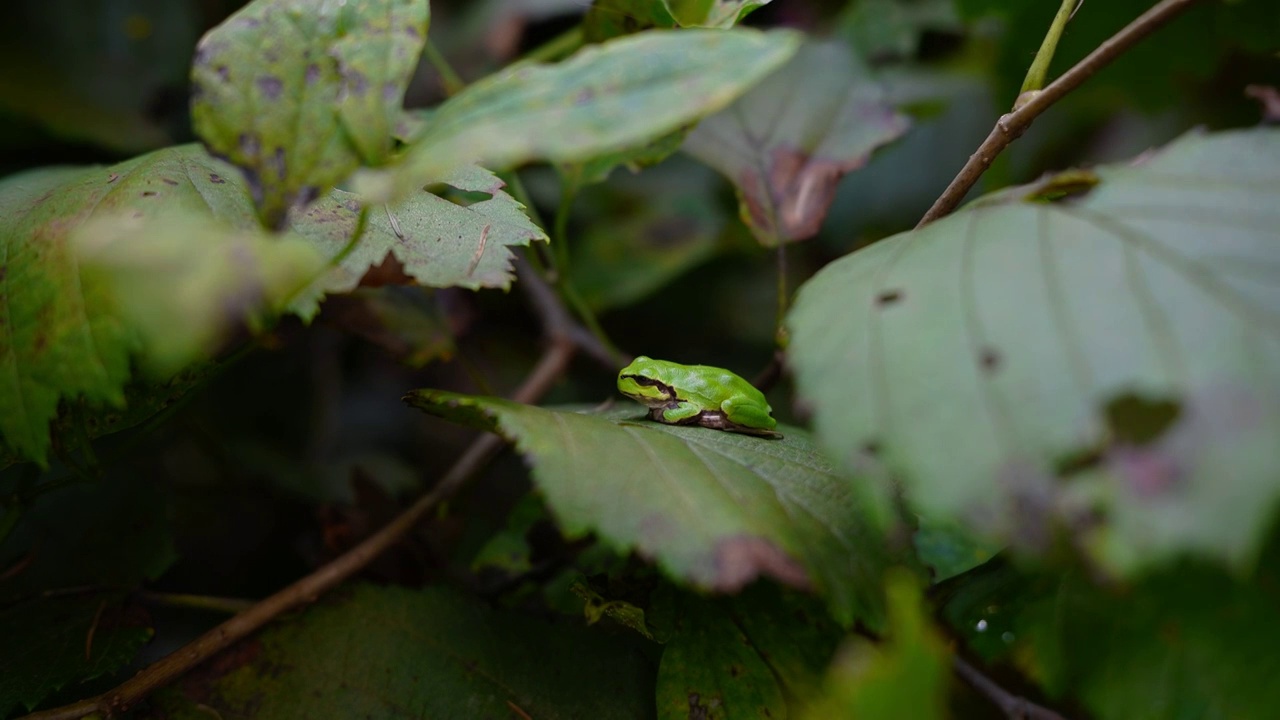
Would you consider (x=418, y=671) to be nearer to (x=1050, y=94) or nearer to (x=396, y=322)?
(x=396, y=322)

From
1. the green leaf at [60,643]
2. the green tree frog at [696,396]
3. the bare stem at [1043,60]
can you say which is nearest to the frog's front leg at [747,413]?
the green tree frog at [696,396]

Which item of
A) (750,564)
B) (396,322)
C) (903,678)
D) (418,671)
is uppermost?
(903,678)

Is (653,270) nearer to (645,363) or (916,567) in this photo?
(645,363)

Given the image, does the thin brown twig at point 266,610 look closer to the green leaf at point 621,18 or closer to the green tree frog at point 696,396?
the green tree frog at point 696,396

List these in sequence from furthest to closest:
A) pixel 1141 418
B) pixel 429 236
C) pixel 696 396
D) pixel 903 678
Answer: pixel 696 396 < pixel 429 236 < pixel 1141 418 < pixel 903 678

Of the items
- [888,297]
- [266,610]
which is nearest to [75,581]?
[266,610]

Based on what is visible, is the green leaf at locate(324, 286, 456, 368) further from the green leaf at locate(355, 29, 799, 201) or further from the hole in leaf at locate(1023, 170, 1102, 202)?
the hole in leaf at locate(1023, 170, 1102, 202)

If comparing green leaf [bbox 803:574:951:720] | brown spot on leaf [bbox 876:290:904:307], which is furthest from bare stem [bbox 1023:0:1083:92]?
green leaf [bbox 803:574:951:720]
